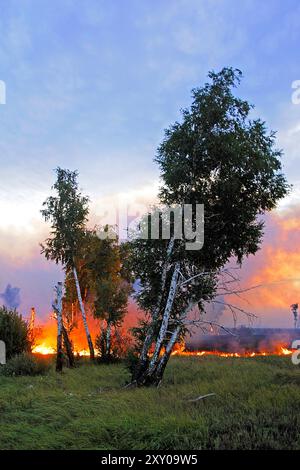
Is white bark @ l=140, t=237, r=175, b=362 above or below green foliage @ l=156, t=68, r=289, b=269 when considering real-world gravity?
below

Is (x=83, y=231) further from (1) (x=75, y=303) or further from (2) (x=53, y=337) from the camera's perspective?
(2) (x=53, y=337)

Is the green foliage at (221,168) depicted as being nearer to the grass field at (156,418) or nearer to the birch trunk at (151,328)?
the birch trunk at (151,328)

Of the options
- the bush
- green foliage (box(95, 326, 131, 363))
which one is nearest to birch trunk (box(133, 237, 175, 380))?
the bush

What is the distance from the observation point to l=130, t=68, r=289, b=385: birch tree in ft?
64.3

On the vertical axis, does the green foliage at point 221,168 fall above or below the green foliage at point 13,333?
above

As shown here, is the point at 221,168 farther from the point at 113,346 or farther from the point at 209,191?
the point at 113,346

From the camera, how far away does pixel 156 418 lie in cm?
1043

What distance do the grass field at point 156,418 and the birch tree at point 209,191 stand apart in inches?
183

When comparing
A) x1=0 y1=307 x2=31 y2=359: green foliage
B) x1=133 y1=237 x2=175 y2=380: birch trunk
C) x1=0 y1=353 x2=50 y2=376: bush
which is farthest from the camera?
x1=0 y1=307 x2=31 y2=359: green foliage

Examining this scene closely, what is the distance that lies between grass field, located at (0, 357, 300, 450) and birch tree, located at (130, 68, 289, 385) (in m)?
4.64

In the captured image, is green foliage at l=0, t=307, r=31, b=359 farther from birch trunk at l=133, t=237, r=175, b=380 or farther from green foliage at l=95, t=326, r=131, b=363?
birch trunk at l=133, t=237, r=175, b=380

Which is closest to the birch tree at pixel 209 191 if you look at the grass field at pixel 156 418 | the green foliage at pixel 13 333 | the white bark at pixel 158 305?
the white bark at pixel 158 305

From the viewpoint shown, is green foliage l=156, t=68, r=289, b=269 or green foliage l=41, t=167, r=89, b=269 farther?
green foliage l=41, t=167, r=89, b=269

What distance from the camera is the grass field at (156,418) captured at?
355 inches
